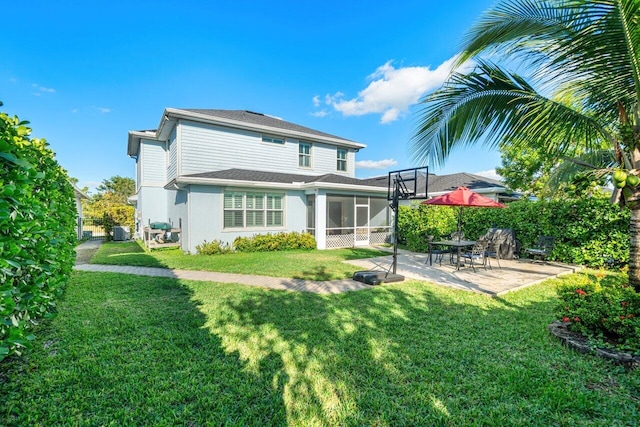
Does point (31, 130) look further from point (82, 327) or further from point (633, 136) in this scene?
point (633, 136)

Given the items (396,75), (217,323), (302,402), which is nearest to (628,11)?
(302,402)

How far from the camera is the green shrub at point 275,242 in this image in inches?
521

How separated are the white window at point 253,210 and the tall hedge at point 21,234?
8.59 metres

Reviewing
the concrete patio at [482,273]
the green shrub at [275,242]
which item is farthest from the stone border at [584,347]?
the green shrub at [275,242]

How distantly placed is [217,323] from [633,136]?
649cm

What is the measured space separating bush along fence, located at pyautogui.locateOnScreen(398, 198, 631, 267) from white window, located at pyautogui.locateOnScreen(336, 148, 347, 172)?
30.0ft

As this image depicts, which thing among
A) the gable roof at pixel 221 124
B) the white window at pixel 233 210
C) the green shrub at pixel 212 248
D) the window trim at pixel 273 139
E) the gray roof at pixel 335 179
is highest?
the gable roof at pixel 221 124

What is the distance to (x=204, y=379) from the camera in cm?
300

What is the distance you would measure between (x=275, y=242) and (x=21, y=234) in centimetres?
1125

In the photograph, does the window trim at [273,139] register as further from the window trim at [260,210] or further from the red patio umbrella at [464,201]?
the red patio umbrella at [464,201]

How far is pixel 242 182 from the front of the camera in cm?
1291

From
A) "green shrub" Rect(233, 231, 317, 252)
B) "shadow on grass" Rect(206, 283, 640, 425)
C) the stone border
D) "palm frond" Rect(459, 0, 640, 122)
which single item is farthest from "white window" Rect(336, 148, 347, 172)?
the stone border

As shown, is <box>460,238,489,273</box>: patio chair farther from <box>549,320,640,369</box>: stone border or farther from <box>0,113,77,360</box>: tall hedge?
<box>0,113,77,360</box>: tall hedge

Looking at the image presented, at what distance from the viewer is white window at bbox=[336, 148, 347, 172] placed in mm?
19453
